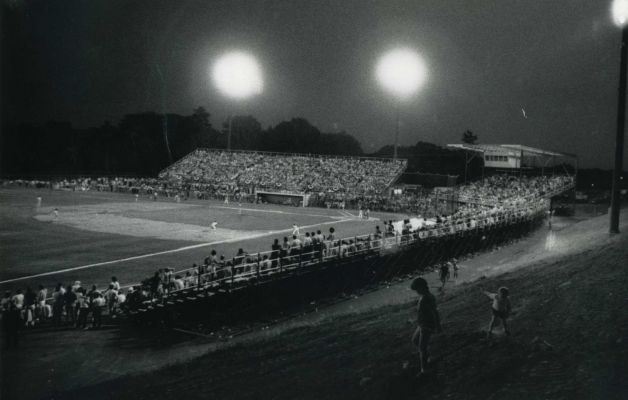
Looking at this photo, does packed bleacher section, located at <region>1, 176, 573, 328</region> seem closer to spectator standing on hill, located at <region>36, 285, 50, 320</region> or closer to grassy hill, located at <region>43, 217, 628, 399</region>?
spectator standing on hill, located at <region>36, 285, 50, 320</region>

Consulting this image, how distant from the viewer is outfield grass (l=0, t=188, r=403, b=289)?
20.2 meters

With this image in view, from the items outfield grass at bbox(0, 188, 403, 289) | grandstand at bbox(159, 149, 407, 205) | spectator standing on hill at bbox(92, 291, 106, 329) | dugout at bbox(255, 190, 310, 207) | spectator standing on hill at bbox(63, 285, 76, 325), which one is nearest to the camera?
spectator standing on hill at bbox(92, 291, 106, 329)

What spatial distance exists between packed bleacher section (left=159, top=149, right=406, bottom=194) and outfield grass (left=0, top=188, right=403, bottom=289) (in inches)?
399

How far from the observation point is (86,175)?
7356 centimetres

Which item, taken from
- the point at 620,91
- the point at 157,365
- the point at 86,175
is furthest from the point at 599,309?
the point at 86,175

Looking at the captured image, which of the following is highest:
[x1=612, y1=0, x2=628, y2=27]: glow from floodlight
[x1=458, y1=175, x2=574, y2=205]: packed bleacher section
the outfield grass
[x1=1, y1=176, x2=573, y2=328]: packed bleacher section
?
[x1=612, y1=0, x2=628, y2=27]: glow from floodlight

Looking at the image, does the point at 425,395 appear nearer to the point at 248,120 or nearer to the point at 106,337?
the point at 106,337

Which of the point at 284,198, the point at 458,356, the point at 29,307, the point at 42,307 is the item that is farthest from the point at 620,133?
the point at 284,198

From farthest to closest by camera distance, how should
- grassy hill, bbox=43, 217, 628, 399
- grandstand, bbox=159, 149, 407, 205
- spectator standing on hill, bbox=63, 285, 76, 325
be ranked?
grandstand, bbox=159, 149, 407, 205
spectator standing on hill, bbox=63, 285, 76, 325
grassy hill, bbox=43, 217, 628, 399

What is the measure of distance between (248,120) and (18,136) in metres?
44.0

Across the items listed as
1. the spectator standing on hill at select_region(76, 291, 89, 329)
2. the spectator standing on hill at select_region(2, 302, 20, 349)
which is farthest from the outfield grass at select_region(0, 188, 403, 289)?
the spectator standing on hill at select_region(2, 302, 20, 349)

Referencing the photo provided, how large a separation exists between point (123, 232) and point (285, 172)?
117 ft

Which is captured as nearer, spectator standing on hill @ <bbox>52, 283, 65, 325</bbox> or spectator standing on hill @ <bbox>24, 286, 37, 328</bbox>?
spectator standing on hill @ <bbox>24, 286, 37, 328</bbox>

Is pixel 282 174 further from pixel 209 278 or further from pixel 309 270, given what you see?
pixel 209 278
